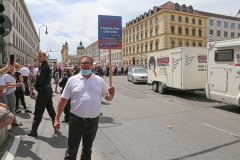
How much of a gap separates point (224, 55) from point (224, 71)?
0.64m

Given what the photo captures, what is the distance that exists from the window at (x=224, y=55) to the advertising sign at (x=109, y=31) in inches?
175

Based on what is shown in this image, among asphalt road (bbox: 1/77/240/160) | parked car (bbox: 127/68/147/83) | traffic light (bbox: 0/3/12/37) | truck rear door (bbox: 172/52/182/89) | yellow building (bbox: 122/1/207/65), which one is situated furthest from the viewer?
yellow building (bbox: 122/1/207/65)

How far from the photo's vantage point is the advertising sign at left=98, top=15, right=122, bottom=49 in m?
9.57

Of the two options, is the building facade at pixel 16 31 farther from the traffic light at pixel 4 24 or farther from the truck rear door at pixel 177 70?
the traffic light at pixel 4 24

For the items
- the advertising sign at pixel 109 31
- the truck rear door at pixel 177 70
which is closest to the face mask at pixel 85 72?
the advertising sign at pixel 109 31

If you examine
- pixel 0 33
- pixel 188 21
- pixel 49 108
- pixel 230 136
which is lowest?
pixel 230 136

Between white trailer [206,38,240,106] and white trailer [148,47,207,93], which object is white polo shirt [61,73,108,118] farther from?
white trailer [148,47,207,93]

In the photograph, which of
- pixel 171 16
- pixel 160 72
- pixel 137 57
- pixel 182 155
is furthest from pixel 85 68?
pixel 137 57

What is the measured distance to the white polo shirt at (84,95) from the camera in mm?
4277

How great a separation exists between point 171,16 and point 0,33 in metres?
75.3

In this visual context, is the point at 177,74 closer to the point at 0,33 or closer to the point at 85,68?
the point at 0,33

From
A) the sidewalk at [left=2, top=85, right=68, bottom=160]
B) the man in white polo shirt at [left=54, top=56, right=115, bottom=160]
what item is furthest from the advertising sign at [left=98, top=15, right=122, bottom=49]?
the man in white polo shirt at [left=54, top=56, right=115, bottom=160]

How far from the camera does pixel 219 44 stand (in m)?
11.9

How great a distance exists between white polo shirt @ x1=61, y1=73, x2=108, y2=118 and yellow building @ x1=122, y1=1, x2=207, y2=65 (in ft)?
248
